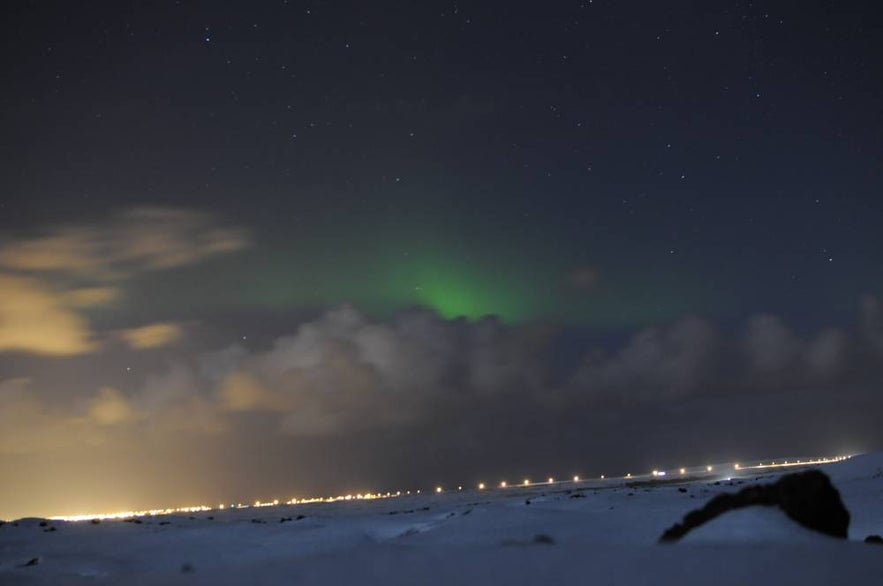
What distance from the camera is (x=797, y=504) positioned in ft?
45.7

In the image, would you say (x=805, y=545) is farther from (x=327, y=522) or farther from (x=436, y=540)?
(x=327, y=522)

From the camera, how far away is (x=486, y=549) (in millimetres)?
10727

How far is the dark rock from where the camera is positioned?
45.3 feet

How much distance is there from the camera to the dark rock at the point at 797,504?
45.3 feet

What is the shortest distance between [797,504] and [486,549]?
7.13 meters

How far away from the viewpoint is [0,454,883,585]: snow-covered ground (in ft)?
Result: 28.4

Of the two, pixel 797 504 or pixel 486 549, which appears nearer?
pixel 486 549

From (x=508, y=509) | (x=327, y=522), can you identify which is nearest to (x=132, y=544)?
(x=327, y=522)

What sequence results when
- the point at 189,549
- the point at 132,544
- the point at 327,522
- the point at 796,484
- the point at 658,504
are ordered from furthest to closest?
1. the point at 327,522
2. the point at 658,504
3. the point at 132,544
4. the point at 189,549
5. the point at 796,484

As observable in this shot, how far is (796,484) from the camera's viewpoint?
14.1m

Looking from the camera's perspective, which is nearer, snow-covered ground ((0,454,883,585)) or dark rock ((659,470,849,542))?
snow-covered ground ((0,454,883,585))

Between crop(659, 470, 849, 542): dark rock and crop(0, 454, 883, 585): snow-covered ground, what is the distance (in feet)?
1.50

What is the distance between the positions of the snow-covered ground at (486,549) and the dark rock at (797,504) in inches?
18.0

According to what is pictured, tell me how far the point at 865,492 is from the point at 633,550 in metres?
31.5
